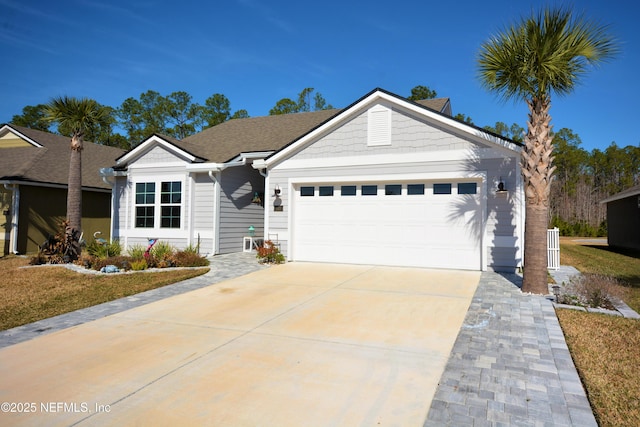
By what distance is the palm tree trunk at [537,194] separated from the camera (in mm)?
7605

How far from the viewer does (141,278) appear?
31.1 ft

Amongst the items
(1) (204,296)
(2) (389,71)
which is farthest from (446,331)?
(2) (389,71)

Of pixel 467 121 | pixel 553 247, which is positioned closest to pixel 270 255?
pixel 553 247

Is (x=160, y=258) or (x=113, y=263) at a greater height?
(x=160, y=258)

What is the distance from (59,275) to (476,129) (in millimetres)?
11742

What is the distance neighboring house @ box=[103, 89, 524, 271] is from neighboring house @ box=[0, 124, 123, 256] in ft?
10.6

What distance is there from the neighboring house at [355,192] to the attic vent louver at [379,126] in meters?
0.03

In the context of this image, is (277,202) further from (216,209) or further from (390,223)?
(390,223)

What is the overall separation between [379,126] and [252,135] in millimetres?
6969

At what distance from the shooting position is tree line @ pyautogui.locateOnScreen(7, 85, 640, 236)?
39.1 m

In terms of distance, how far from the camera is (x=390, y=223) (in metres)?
11.1

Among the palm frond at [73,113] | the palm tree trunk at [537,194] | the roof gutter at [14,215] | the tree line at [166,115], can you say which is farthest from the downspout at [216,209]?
the tree line at [166,115]

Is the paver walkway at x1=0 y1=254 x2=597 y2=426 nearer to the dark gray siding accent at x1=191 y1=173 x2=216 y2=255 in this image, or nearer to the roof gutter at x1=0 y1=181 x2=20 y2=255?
the dark gray siding accent at x1=191 y1=173 x2=216 y2=255

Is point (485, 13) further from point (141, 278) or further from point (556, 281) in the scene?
point (141, 278)
